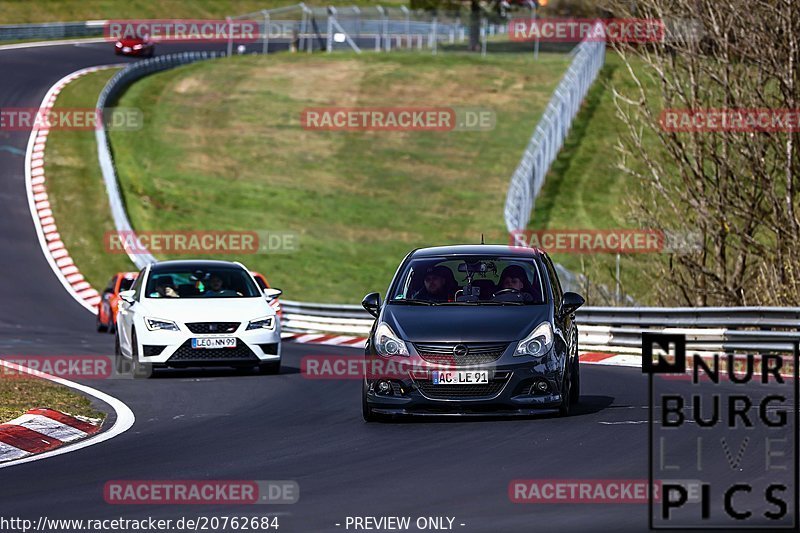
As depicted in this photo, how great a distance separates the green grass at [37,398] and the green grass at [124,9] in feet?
211

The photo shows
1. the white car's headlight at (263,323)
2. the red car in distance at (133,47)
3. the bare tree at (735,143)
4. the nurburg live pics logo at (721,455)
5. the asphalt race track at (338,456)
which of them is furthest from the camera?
the red car in distance at (133,47)

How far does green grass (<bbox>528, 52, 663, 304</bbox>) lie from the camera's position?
36812mm

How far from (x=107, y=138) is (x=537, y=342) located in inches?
1565

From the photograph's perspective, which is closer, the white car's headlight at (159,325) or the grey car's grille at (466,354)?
the grey car's grille at (466,354)

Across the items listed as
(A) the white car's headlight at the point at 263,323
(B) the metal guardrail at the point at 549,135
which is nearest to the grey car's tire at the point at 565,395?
(A) the white car's headlight at the point at 263,323

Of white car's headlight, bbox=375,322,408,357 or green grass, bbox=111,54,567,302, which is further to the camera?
green grass, bbox=111,54,567,302

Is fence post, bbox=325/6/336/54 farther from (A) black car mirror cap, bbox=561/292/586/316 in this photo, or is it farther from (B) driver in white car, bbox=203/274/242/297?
(A) black car mirror cap, bbox=561/292/586/316

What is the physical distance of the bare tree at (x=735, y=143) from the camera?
21.4 m

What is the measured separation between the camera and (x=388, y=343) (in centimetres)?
1259

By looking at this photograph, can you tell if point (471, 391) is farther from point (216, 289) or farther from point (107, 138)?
point (107, 138)

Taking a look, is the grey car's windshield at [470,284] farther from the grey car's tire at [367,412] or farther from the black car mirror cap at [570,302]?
the grey car's tire at [367,412]

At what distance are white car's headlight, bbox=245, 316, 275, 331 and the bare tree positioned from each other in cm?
688

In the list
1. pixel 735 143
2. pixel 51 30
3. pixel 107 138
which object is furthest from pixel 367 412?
pixel 51 30

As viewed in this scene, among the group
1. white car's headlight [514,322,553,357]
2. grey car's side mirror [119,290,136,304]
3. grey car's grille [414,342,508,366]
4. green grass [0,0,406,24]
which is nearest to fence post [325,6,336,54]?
green grass [0,0,406,24]
